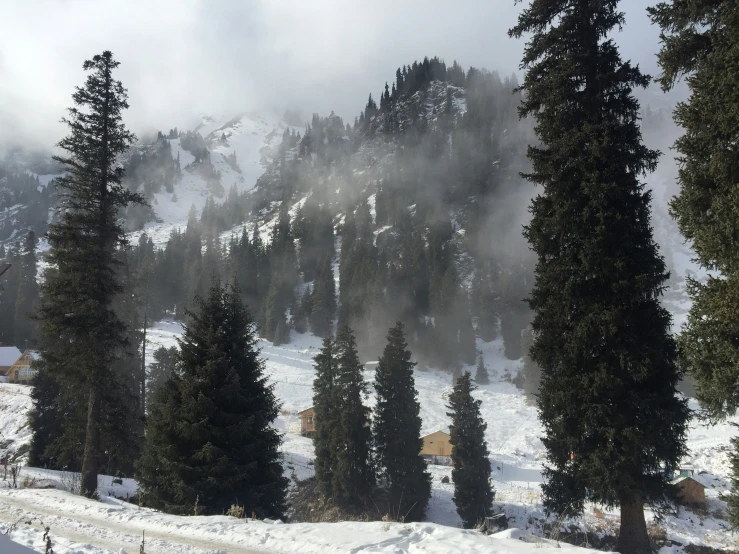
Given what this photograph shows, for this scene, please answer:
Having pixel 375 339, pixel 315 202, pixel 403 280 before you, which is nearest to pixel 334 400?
pixel 375 339

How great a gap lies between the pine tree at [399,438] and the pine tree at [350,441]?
1212mm

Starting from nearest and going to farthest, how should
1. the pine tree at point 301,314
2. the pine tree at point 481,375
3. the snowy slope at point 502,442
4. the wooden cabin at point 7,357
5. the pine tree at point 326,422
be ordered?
the snowy slope at point 502,442
the pine tree at point 326,422
the wooden cabin at point 7,357
the pine tree at point 481,375
the pine tree at point 301,314

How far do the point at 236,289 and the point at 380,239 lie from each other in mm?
121295

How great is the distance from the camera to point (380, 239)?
138875 millimetres

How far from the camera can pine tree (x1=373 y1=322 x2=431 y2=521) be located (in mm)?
35188

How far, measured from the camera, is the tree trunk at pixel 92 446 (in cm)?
1673

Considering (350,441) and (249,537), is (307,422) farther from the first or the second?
(249,537)

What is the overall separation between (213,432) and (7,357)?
7869cm

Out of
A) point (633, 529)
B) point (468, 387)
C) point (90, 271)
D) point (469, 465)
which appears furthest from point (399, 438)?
point (633, 529)

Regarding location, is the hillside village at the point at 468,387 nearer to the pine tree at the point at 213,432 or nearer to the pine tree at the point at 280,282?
the pine tree at the point at 213,432

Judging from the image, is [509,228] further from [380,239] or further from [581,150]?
[581,150]

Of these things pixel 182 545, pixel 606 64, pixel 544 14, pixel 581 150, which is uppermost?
pixel 544 14

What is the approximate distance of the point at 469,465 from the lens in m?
36.0

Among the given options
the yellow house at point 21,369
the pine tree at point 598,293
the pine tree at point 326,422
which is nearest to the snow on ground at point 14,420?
the yellow house at point 21,369
